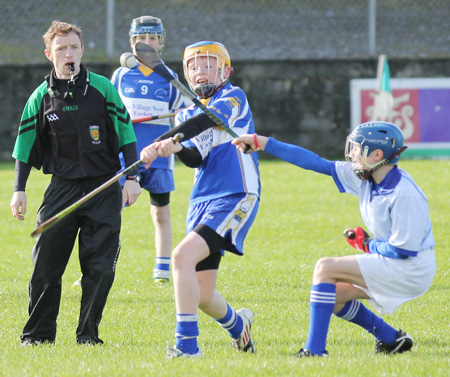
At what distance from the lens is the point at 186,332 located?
16.0 feet

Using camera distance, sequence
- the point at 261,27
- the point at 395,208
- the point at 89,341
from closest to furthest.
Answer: the point at 395,208
the point at 89,341
the point at 261,27

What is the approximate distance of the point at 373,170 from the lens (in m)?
4.93

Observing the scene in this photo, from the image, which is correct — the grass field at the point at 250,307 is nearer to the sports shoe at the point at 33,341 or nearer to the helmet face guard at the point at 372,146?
the sports shoe at the point at 33,341

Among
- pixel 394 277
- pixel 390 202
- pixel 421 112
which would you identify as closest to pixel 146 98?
pixel 390 202

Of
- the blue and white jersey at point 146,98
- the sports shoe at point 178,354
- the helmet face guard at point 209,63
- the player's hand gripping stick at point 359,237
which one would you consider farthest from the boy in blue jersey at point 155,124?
the player's hand gripping stick at point 359,237

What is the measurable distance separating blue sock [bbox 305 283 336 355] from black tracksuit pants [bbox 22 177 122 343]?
1.43m

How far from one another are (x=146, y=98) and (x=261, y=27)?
425 inches

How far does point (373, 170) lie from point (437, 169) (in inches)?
420

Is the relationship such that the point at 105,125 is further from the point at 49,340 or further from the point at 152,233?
the point at 152,233

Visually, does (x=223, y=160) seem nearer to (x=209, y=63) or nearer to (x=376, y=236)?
(x=209, y=63)

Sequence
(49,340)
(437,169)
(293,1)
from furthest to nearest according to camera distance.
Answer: (293,1)
(437,169)
(49,340)

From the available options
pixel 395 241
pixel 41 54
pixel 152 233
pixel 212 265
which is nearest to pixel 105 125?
pixel 212 265

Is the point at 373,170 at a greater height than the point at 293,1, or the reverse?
the point at 293,1

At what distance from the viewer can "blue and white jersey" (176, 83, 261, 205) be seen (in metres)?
5.16
